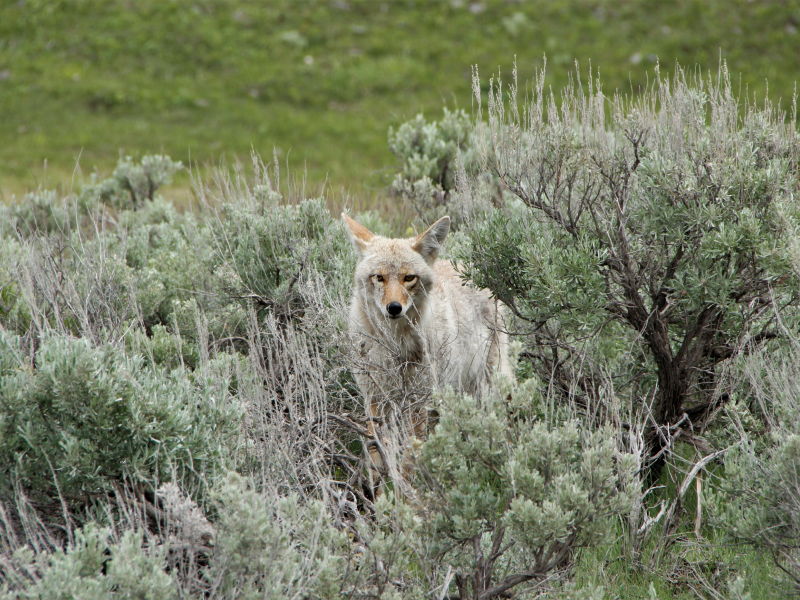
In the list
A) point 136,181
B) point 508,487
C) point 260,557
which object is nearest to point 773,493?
point 508,487

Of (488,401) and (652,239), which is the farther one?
(652,239)

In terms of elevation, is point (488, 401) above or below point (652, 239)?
below

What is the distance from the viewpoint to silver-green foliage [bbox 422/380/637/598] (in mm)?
2779

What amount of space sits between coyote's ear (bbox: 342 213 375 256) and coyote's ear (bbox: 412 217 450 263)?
43 centimetres

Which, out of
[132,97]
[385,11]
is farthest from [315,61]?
[132,97]

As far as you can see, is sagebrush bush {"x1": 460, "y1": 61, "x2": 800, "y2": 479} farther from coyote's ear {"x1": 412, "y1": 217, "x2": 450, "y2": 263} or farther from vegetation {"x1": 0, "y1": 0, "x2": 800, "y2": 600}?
coyote's ear {"x1": 412, "y1": 217, "x2": 450, "y2": 263}

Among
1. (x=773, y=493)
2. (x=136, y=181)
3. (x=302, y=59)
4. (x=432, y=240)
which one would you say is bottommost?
(x=773, y=493)

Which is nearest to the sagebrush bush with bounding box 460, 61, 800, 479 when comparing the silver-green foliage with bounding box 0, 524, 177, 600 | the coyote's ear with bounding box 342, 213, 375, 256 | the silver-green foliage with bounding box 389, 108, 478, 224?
the coyote's ear with bounding box 342, 213, 375, 256

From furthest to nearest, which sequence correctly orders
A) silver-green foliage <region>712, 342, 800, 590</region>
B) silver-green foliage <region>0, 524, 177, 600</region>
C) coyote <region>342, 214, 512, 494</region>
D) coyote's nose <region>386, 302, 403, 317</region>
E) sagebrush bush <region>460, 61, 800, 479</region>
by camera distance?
coyote's nose <region>386, 302, 403, 317</region>, coyote <region>342, 214, 512, 494</region>, sagebrush bush <region>460, 61, 800, 479</region>, silver-green foliage <region>712, 342, 800, 590</region>, silver-green foliage <region>0, 524, 177, 600</region>

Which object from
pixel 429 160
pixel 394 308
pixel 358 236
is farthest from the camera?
pixel 429 160

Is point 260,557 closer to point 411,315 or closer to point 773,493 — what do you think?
point 773,493

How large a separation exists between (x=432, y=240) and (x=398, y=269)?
0.40 meters

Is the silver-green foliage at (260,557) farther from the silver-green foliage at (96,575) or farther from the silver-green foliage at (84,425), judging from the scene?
the silver-green foliage at (84,425)

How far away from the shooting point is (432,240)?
17.7 feet
